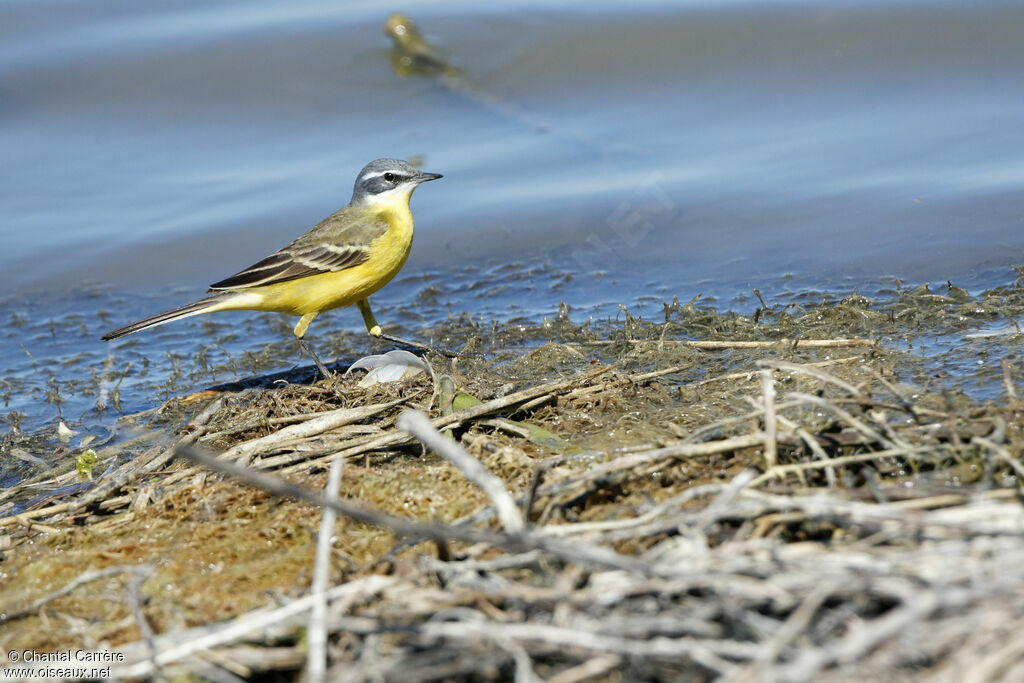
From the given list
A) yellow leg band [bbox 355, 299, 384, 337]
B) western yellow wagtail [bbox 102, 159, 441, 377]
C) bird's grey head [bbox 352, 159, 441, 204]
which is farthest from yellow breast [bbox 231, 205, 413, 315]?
bird's grey head [bbox 352, 159, 441, 204]

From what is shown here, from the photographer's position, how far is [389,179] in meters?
9.51

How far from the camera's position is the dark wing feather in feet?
27.5

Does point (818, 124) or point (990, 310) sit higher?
point (818, 124)

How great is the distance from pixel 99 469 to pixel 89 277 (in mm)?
5840

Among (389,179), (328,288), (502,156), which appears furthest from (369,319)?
(502,156)

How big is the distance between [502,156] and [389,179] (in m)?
3.74

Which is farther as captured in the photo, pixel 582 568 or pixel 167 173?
pixel 167 173

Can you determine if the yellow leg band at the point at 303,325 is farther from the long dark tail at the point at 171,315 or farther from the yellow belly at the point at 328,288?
the long dark tail at the point at 171,315

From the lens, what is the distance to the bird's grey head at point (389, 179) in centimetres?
949

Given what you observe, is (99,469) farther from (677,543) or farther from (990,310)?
(990,310)

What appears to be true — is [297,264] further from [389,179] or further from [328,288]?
[389,179]

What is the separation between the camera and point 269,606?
376cm

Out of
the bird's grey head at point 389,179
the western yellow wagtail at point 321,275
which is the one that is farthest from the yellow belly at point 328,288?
the bird's grey head at point 389,179

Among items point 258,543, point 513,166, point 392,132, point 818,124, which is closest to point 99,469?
point 258,543
